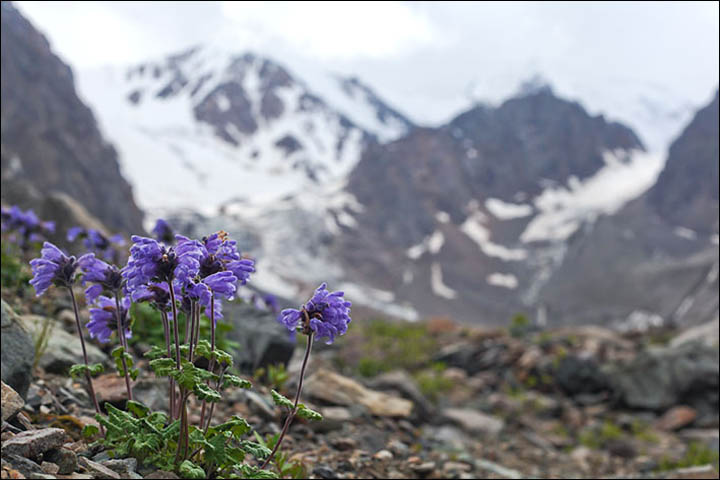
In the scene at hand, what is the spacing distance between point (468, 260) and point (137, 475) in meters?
192

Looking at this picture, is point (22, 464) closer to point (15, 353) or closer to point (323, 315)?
point (323, 315)

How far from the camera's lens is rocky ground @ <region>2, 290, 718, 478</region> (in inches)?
161

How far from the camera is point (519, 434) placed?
9.39 meters

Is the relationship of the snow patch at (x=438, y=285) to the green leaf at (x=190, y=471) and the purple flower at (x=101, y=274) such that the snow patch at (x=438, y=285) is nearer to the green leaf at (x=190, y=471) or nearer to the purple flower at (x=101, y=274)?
the purple flower at (x=101, y=274)

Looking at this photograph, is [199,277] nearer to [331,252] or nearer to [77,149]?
[77,149]

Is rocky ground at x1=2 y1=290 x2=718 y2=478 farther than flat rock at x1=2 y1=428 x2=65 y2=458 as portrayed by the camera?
Yes

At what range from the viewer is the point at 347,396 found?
7.09 meters

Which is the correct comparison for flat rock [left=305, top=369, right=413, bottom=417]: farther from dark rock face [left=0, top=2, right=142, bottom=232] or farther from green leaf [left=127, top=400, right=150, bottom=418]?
dark rock face [left=0, top=2, right=142, bottom=232]

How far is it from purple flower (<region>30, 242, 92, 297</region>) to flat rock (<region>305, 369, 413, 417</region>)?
4.07m

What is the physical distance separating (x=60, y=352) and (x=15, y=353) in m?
1.17

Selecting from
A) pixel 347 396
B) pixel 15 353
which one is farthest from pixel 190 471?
pixel 347 396

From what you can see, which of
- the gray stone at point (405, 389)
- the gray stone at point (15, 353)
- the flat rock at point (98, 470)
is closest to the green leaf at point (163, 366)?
the flat rock at point (98, 470)

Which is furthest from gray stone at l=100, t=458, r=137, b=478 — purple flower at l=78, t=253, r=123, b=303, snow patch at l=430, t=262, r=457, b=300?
snow patch at l=430, t=262, r=457, b=300

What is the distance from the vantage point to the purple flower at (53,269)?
324cm
